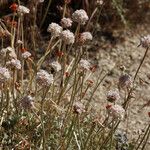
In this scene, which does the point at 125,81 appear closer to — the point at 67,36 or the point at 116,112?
the point at 116,112

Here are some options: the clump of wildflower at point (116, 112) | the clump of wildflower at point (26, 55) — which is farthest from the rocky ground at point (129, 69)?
the clump of wildflower at point (116, 112)

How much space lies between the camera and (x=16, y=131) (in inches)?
95.2

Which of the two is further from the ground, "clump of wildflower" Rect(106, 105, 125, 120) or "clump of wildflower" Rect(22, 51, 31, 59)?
"clump of wildflower" Rect(22, 51, 31, 59)

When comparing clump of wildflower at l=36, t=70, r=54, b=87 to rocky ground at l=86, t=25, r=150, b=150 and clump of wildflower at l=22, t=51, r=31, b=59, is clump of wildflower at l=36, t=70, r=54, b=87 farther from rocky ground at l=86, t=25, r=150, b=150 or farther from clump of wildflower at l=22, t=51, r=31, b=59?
rocky ground at l=86, t=25, r=150, b=150

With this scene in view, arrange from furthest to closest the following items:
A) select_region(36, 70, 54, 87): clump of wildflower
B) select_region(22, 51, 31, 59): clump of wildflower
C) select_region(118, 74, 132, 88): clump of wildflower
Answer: select_region(22, 51, 31, 59): clump of wildflower, select_region(118, 74, 132, 88): clump of wildflower, select_region(36, 70, 54, 87): clump of wildflower

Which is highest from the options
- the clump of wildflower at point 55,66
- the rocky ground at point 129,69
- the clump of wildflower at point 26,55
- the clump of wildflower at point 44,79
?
the clump of wildflower at point 44,79

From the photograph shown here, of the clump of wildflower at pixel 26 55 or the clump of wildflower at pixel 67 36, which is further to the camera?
the clump of wildflower at pixel 26 55

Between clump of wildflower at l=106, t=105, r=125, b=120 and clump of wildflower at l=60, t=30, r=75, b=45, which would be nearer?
clump of wildflower at l=106, t=105, r=125, b=120

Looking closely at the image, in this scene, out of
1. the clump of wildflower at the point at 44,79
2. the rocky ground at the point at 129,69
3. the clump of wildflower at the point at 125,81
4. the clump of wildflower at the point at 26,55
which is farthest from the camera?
the rocky ground at the point at 129,69

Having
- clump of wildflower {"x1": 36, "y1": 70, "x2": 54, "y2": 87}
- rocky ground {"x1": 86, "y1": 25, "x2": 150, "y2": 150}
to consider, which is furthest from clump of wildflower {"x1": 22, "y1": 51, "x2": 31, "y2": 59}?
rocky ground {"x1": 86, "y1": 25, "x2": 150, "y2": 150}

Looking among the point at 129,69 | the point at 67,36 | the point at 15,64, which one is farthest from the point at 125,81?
the point at 129,69

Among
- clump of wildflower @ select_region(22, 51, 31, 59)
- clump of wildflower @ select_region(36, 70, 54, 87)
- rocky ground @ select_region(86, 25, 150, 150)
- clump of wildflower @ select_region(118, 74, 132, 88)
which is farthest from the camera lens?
rocky ground @ select_region(86, 25, 150, 150)

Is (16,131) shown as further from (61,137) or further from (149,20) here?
(149,20)

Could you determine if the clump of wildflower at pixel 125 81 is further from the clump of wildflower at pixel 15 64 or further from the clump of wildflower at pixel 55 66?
the clump of wildflower at pixel 15 64
